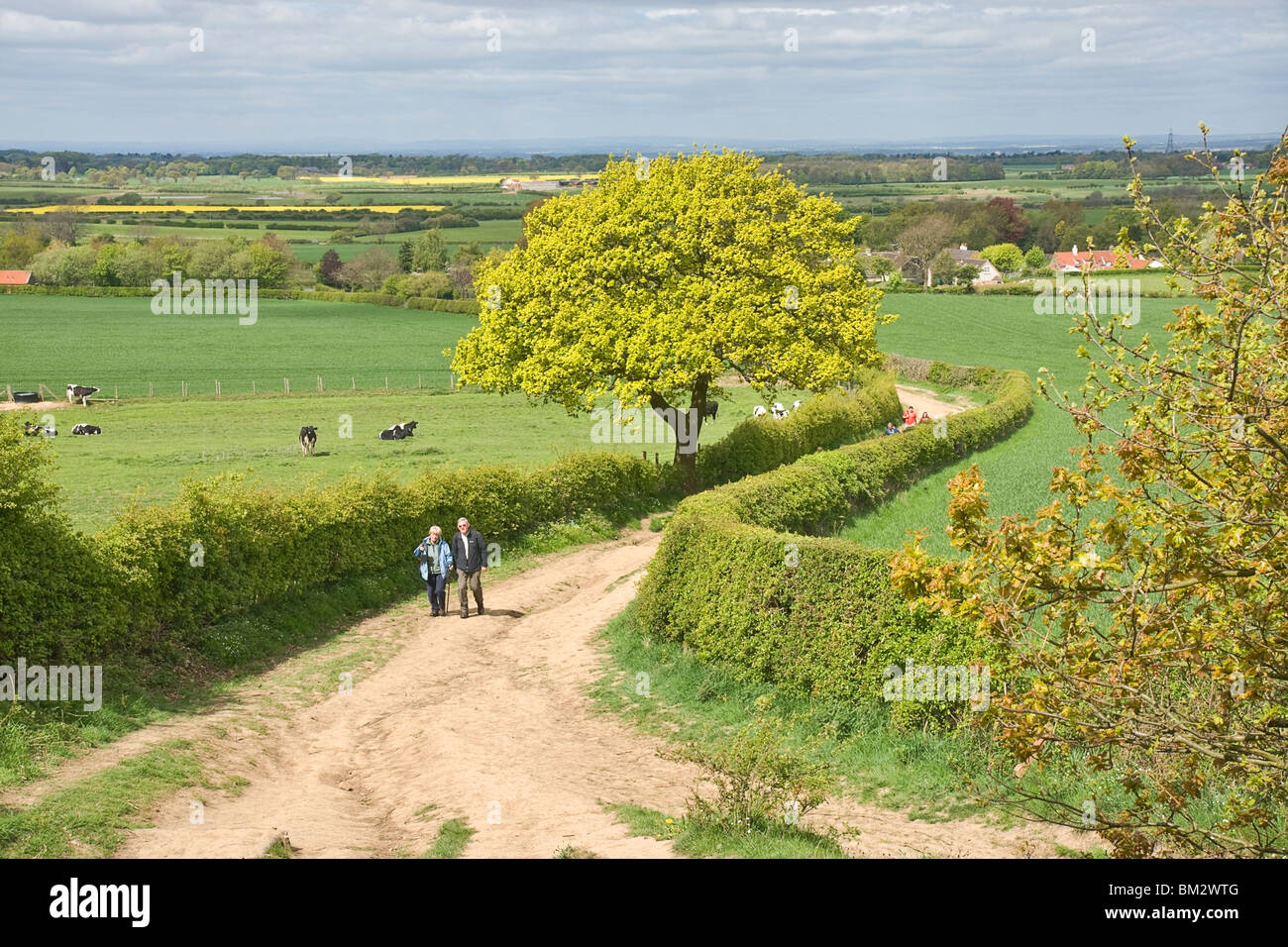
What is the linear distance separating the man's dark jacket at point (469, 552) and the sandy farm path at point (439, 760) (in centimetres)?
99

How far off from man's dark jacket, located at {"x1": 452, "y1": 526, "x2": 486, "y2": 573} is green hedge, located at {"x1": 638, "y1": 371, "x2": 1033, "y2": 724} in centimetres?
370

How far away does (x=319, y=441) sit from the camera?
4316 centimetres

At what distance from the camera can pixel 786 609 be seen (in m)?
16.2

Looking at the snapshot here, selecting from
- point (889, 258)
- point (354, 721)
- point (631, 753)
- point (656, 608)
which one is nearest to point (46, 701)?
point (354, 721)

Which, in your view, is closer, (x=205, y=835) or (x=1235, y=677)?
(x=1235, y=677)

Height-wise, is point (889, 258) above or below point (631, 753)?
above

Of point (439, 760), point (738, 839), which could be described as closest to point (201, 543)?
point (439, 760)

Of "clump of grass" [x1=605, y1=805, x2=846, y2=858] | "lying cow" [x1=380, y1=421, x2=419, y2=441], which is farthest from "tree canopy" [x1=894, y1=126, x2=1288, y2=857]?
"lying cow" [x1=380, y1=421, x2=419, y2=441]

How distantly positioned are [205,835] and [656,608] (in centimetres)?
915

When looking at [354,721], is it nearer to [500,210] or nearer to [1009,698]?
[1009,698]

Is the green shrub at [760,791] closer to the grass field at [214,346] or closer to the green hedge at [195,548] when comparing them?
the green hedge at [195,548]

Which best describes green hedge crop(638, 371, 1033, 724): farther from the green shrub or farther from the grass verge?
the grass verge

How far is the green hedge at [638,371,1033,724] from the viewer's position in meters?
14.4
